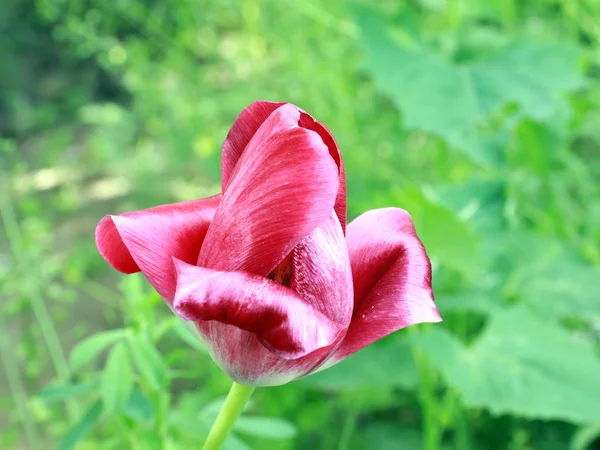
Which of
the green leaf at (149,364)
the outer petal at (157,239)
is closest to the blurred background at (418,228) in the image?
the green leaf at (149,364)

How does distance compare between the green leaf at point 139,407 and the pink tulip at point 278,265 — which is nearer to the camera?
the pink tulip at point 278,265

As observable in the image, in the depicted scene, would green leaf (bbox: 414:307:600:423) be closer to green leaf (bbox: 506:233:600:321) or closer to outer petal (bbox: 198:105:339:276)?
green leaf (bbox: 506:233:600:321)

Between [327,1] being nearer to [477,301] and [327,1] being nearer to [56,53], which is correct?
[477,301]

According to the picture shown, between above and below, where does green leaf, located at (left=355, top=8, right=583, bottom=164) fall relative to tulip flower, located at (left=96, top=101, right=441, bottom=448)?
below

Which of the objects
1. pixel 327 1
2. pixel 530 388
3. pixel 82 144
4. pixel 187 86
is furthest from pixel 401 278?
pixel 82 144

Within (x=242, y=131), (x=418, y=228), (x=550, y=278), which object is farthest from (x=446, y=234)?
(x=242, y=131)

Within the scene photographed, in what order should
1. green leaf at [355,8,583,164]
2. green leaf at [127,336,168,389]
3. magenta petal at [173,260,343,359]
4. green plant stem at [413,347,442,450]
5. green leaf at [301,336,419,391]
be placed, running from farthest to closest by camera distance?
1. green leaf at [355,8,583,164]
2. green leaf at [301,336,419,391]
3. green plant stem at [413,347,442,450]
4. green leaf at [127,336,168,389]
5. magenta petal at [173,260,343,359]

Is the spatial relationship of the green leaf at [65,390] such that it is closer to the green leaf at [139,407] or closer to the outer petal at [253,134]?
the green leaf at [139,407]

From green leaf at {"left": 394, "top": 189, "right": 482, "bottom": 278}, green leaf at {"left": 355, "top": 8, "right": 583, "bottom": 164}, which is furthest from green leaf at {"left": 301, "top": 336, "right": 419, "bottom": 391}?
green leaf at {"left": 355, "top": 8, "right": 583, "bottom": 164}
